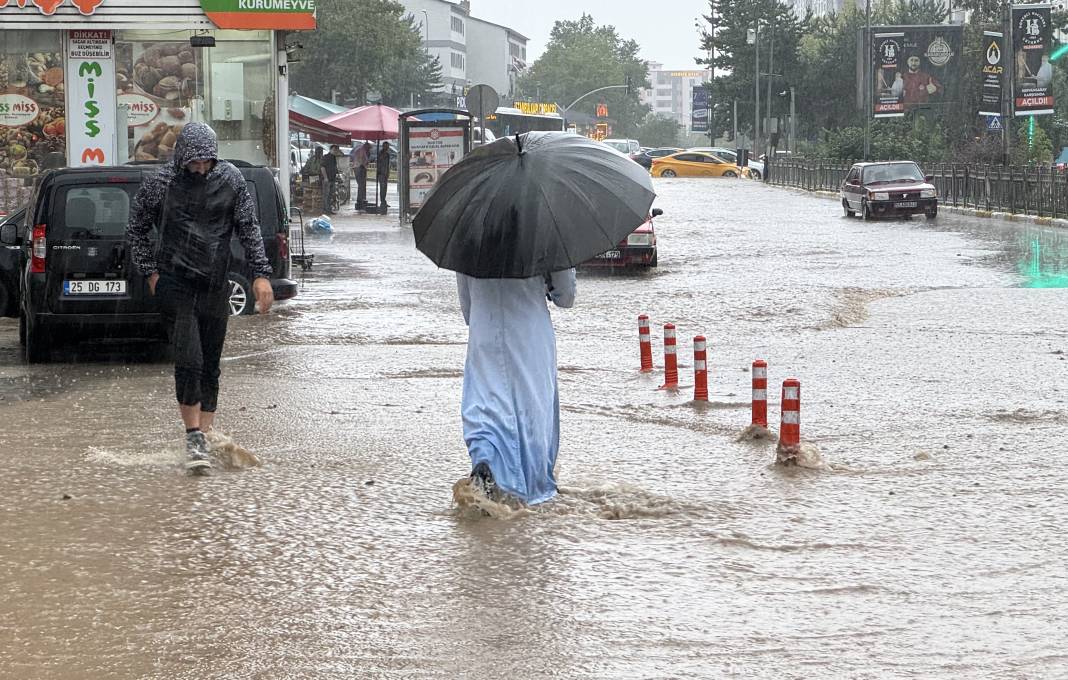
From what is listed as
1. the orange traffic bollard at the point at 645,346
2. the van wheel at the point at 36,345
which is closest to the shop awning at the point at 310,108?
the van wheel at the point at 36,345

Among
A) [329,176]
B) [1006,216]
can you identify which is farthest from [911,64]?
[329,176]

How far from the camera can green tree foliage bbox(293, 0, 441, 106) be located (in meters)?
76.1

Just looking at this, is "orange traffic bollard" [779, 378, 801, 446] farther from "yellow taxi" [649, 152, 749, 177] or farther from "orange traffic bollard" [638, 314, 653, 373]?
"yellow taxi" [649, 152, 749, 177]

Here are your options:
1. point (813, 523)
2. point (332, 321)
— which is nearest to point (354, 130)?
point (332, 321)

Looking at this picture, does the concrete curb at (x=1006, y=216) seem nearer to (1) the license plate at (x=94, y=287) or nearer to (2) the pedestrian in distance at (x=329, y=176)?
(2) the pedestrian in distance at (x=329, y=176)

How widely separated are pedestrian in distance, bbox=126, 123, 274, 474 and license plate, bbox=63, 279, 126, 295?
167 inches

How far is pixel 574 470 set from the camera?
27.0 feet

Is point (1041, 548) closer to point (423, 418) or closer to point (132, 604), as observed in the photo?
point (132, 604)

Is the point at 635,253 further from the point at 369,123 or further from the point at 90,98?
the point at 369,123

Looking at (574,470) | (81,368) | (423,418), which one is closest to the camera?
(574,470)

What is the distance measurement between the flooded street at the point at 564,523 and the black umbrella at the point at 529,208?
116 centimetres

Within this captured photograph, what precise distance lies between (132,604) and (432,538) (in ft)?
4.75

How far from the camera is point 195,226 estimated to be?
8.24 metres

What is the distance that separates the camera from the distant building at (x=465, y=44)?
16562cm
